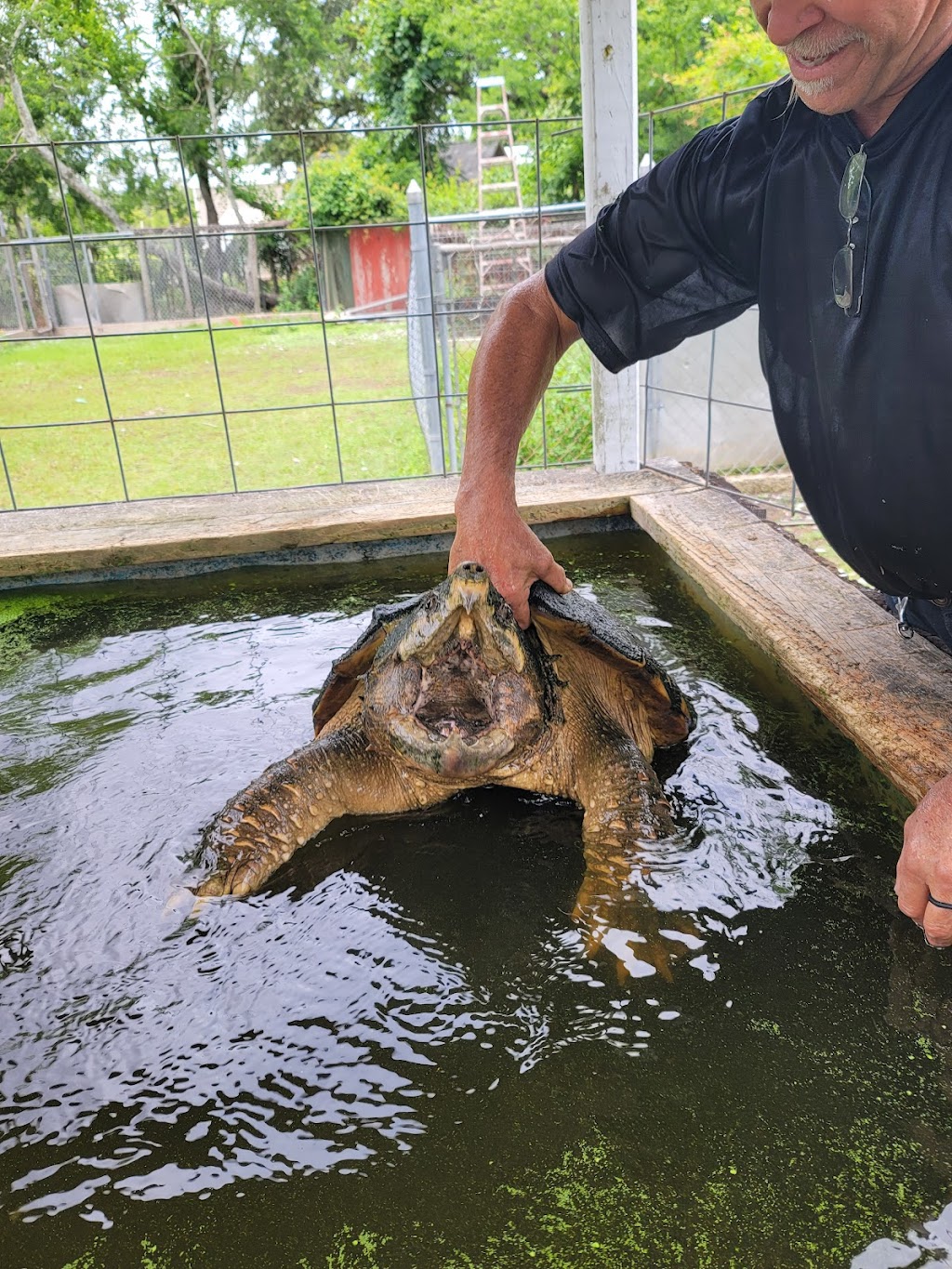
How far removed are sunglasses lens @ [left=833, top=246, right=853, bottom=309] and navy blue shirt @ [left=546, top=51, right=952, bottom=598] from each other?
2 cm

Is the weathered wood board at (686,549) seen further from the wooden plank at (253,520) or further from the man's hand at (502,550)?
the man's hand at (502,550)

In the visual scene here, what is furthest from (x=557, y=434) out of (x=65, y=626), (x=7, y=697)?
(x=7, y=697)

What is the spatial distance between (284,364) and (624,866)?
1414 cm

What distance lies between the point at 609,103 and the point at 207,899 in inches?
155

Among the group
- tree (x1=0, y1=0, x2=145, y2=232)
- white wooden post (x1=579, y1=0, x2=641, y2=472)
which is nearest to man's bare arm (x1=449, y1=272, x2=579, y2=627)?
white wooden post (x1=579, y1=0, x2=641, y2=472)

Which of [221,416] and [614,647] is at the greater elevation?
[614,647]

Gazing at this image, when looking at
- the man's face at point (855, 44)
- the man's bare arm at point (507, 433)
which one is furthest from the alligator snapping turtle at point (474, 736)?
the man's face at point (855, 44)

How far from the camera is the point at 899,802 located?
7.05 ft

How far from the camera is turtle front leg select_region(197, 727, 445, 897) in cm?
206

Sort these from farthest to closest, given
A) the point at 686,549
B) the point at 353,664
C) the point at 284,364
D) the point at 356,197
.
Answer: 1. the point at 356,197
2. the point at 284,364
3. the point at 686,549
4. the point at 353,664

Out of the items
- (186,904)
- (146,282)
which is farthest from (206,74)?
(186,904)

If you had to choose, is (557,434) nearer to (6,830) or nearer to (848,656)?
(848,656)

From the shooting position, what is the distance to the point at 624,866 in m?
1.98

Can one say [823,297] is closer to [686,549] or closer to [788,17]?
[788,17]
